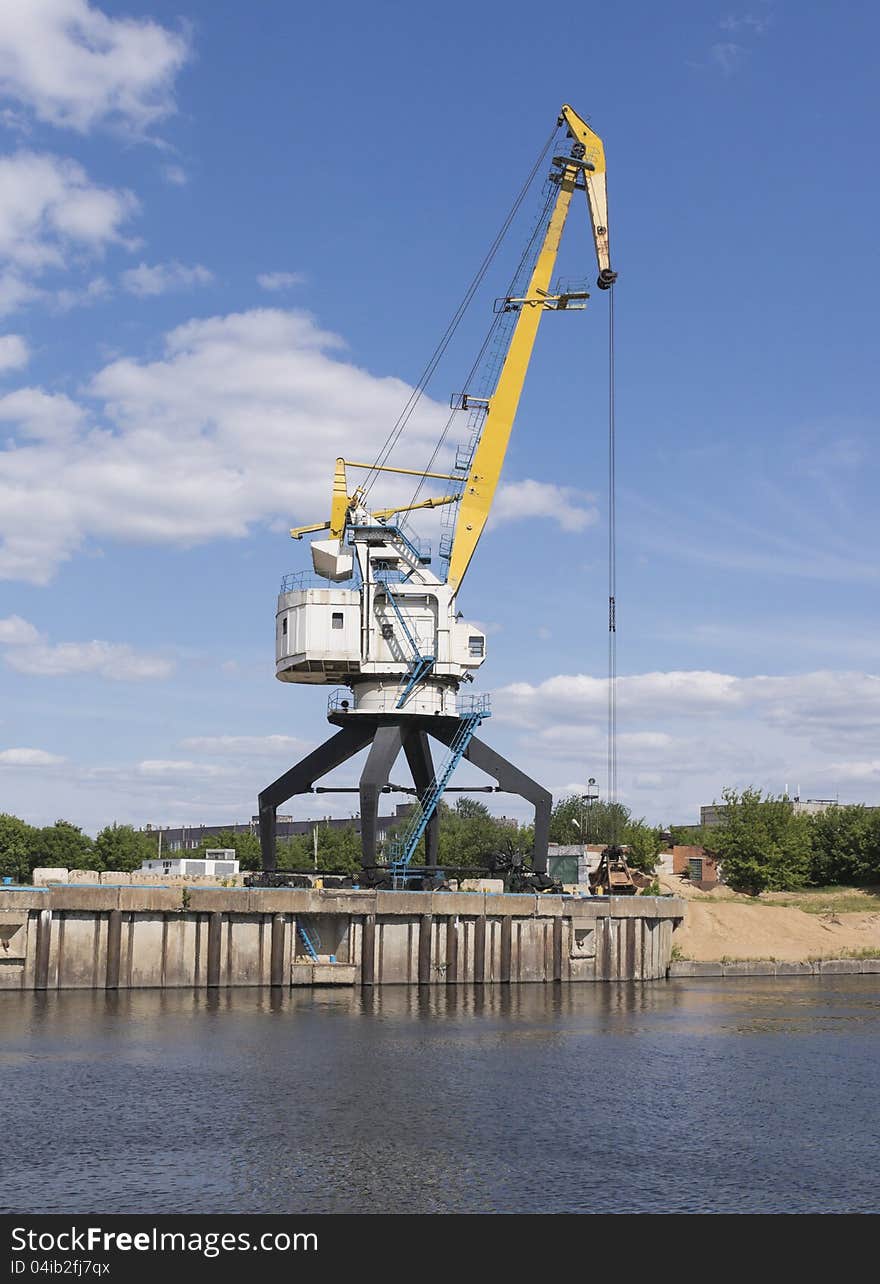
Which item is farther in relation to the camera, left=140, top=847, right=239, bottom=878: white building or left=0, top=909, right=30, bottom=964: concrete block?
left=140, top=847, right=239, bottom=878: white building

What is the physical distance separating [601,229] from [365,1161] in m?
49.7

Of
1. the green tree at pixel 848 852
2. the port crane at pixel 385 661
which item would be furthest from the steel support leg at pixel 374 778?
the green tree at pixel 848 852

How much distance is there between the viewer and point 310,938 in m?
48.3

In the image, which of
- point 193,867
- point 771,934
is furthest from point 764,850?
point 193,867

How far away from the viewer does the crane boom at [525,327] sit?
59438mm

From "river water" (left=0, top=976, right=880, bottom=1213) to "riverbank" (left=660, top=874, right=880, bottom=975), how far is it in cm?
1844

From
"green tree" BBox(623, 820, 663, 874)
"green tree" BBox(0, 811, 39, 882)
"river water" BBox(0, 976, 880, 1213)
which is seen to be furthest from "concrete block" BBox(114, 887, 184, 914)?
"green tree" BBox(0, 811, 39, 882)

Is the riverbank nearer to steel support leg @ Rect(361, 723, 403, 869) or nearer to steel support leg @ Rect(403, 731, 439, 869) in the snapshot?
steel support leg @ Rect(403, 731, 439, 869)

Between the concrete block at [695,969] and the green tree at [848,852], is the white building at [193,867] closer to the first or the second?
the concrete block at [695,969]

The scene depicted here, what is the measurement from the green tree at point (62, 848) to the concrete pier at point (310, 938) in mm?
54577

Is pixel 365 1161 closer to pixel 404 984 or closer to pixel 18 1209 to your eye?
pixel 18 1209

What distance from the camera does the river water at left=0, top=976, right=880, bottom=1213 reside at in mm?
21875

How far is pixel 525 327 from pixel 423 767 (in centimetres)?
2037
